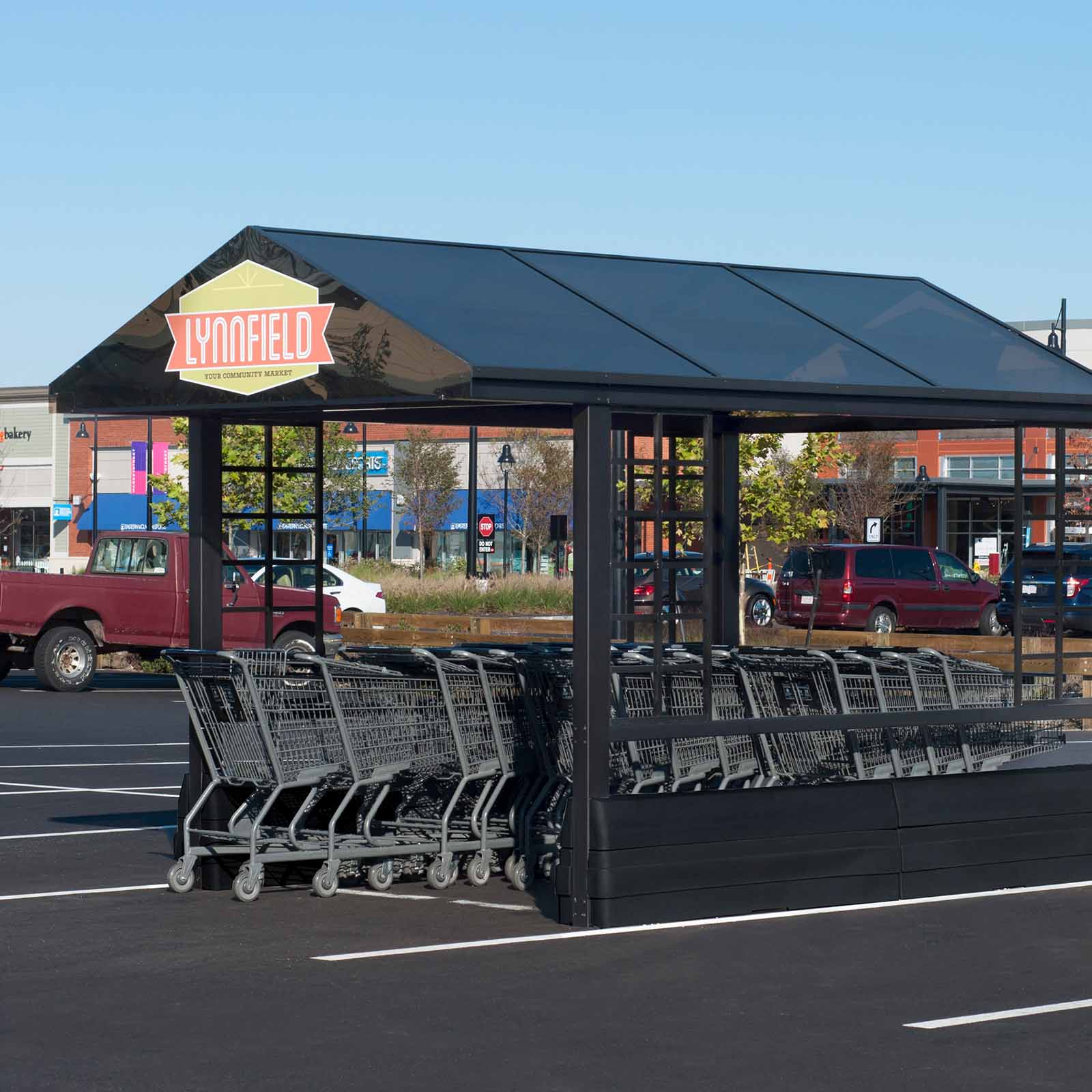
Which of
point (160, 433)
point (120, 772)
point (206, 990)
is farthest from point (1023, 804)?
point (160, 433)

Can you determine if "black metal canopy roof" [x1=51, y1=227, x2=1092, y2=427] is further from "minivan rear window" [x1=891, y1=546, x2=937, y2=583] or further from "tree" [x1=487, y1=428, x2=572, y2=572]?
"tree" [x1=487, y1=428, x2=572, y2=572]

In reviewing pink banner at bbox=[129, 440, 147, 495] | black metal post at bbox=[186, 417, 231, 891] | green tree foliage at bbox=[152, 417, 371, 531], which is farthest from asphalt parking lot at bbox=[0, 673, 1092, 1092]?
pink banner at bbox=[129, 440, 147, 495]

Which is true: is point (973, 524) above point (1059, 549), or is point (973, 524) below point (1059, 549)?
above

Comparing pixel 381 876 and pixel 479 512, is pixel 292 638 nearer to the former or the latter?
pixel 381 876

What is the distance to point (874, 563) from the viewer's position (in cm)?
3462

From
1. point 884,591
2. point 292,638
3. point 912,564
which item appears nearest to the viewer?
point 292,638

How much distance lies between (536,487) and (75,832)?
51516 mm

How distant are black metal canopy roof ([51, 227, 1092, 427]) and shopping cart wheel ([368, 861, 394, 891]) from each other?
248 cm

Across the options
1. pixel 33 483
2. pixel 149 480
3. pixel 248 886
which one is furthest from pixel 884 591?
pixel 33 483

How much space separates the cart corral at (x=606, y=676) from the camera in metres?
9.02

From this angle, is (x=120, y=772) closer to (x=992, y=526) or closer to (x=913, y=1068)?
(x=913, y=1068)

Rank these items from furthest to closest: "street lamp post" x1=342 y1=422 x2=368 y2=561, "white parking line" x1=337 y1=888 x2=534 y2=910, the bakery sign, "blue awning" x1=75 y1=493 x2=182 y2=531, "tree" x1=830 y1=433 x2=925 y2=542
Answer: "blue awning" x1=75 y1=493 x2=182 y2=531
"tree" x1=830 y1=433 x2=925 y2=542
"street lamp post" x1=342 y1=422 x2=368 y2=561
"white parking line" x1=337 y1=888 x2=534 y2=910
the bakery sign

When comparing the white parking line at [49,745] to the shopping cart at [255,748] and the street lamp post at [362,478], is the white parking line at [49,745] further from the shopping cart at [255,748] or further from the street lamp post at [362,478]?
the street lamp post at [362,478]

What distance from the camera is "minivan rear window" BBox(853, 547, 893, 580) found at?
34.4 m
